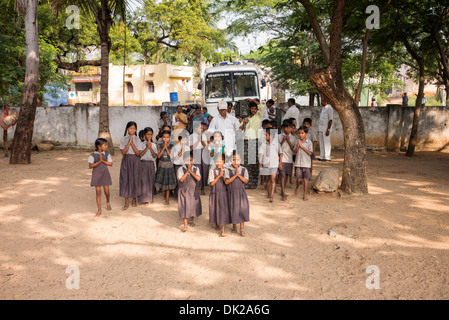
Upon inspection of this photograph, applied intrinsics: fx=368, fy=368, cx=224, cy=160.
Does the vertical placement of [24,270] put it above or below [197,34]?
below

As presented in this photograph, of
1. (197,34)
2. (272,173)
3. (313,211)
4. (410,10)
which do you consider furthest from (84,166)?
(197,34)

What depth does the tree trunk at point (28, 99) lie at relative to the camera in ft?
34.2

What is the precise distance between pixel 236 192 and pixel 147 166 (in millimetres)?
2142

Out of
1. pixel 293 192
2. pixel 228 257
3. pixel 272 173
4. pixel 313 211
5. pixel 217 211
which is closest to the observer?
pixel 228 257

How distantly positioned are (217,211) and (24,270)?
2.44 meters

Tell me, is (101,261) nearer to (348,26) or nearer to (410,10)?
(348,26)

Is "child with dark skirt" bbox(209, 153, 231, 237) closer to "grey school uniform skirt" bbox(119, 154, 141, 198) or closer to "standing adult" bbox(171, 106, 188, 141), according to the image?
"grey school uniform skirt" bbox(119, 154, 141, 198)

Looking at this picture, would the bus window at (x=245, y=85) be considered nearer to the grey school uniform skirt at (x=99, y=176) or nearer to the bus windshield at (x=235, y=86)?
the bus windshield at (x=235, y=86)

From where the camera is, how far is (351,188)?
7016mm

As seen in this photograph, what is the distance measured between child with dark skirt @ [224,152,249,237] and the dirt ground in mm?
292

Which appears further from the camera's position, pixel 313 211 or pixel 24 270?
pixel 313 211

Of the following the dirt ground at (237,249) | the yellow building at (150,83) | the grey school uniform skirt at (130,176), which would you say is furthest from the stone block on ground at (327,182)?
the yellow building at (150,83)

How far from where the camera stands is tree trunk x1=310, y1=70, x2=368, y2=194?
22.2 ft

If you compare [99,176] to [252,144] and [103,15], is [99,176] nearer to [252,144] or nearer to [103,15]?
[252,144]
